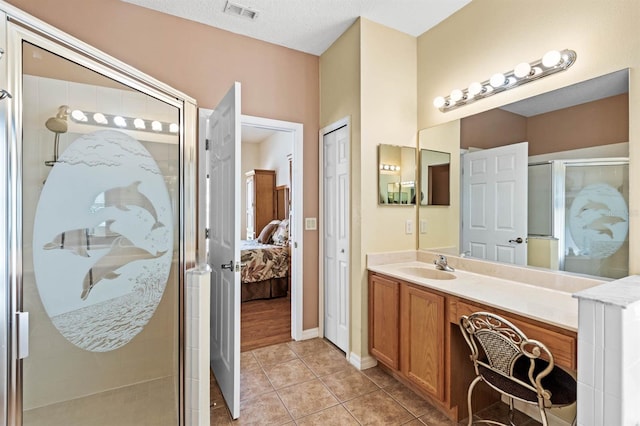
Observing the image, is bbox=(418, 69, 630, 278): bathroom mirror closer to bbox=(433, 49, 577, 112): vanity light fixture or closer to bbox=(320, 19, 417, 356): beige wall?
bbox=(433, 49, 577, 112): vanity light fixture

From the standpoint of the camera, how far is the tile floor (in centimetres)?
184

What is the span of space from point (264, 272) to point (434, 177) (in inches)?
104

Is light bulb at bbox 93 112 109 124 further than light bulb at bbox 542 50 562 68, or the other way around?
light bulb at bbox 542 50 562 68

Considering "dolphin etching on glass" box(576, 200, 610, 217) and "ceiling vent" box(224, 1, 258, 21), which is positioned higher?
"ceiling vent" box(224, 1, 258, 21)

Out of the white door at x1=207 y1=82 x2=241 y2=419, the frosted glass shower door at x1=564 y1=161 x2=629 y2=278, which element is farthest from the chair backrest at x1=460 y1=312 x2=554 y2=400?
the white door at x1=207 y1=82 x2=241 y2=419

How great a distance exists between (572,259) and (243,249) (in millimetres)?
3587

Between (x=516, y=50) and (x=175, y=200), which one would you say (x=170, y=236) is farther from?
(x=516, y=50)

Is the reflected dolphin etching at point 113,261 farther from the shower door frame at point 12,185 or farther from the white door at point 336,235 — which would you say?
the white door at point 336,235

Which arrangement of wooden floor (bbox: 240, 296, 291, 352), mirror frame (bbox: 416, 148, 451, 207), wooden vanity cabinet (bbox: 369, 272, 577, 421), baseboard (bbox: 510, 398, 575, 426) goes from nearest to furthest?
baseboard (bbox: 510, 398, 575, 426) → wooden vanity cabinet (bbox: 369, 272, 577, 421) → mirror frame (bbox: 416, 148, 451, 207) → wooden floor (bbox: 240, 296, 291, 352)

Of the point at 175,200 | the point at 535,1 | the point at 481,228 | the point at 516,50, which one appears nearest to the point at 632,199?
the point at 481,228

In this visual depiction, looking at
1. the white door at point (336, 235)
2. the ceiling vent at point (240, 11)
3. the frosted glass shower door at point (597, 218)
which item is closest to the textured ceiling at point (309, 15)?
the ceiling vent at point (240, 11)

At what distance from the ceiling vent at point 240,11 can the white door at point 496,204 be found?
2064mm

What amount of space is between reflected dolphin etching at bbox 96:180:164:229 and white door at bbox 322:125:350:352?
5.08 feet

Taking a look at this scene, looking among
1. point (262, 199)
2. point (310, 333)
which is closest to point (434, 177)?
point (310, 333)
